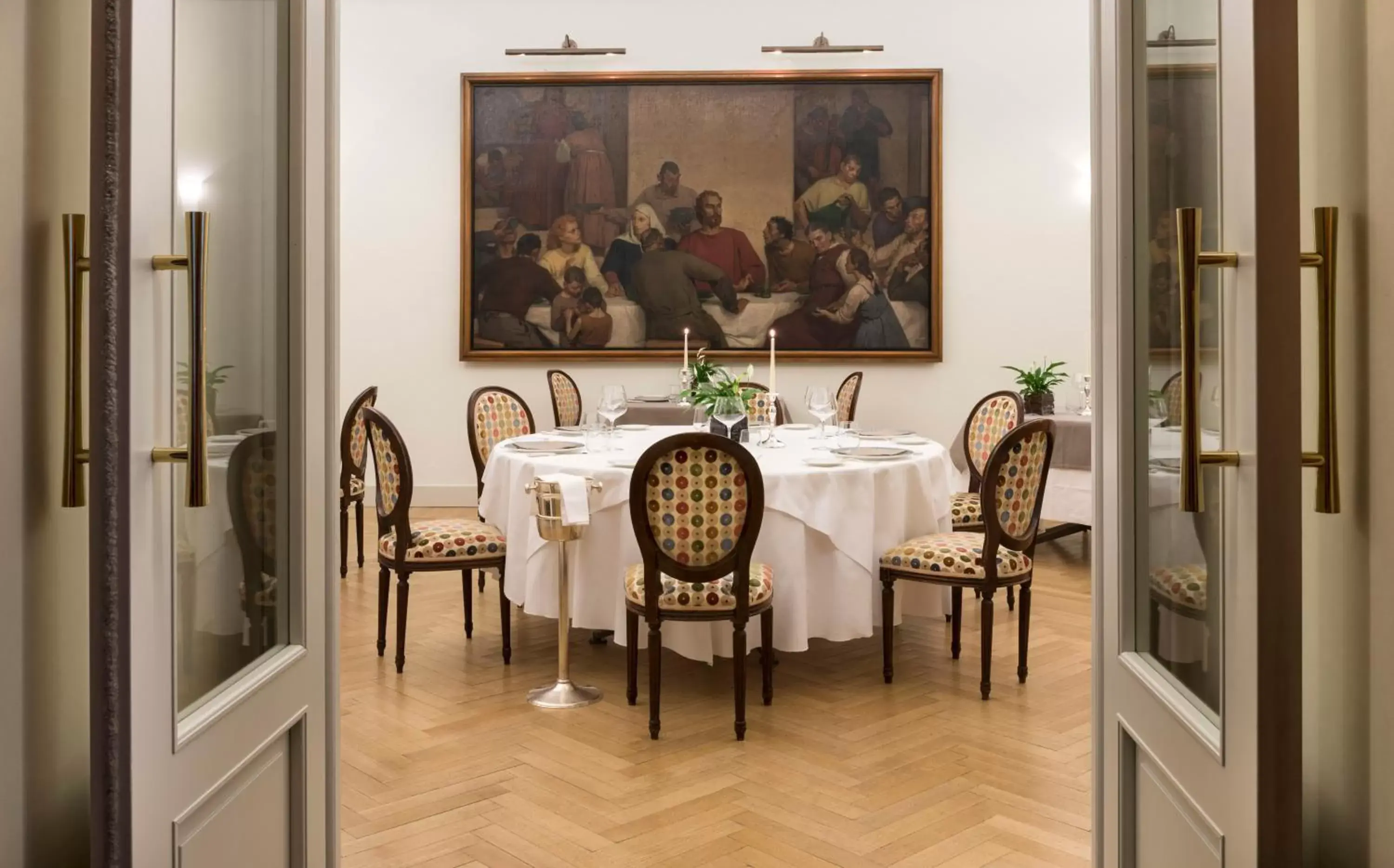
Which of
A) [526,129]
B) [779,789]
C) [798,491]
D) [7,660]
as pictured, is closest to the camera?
[7,660]

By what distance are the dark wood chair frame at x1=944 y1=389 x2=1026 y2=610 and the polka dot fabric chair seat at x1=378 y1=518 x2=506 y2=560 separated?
6.77 ft

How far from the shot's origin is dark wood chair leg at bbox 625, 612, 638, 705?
373cm

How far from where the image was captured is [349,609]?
530 centimetres

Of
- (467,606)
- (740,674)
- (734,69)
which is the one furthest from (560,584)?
(734,69)

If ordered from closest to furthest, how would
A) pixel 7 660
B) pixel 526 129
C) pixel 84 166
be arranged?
pixel 7 660, pixel 84 166, pixel 526 129

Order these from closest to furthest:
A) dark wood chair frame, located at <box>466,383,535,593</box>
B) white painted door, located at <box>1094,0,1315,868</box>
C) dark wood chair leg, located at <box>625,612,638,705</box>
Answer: white painted door, located at <box>1094,0,1315,868</box>
dark wood chair leg, located at <box>625,612,638,705</box>
dark wood chair frame, located at <box>466,383,535,593</box>

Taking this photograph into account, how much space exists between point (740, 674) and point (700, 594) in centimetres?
29

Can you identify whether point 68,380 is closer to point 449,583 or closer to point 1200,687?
point 1200,687

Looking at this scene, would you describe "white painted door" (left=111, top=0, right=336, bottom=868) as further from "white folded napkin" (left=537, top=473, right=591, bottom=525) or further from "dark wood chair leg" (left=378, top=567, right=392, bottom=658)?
"dark wood chair leg" (left=378, top=567, right=392, bottom=658)

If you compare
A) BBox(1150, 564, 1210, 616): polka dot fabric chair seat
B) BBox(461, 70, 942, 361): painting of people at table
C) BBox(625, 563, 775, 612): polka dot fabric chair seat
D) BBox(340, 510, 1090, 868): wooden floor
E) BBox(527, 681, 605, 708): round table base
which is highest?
BBox(461, 70, 942, 361): painting of people at table

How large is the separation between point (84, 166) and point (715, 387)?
333 centimetres

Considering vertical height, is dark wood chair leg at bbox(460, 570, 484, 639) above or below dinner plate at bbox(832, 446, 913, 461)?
below

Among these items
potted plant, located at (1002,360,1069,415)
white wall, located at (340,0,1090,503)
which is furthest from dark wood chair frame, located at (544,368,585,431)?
potted plant, located at (1002,360,1069,415)

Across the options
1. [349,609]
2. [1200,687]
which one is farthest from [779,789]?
[349,609]
